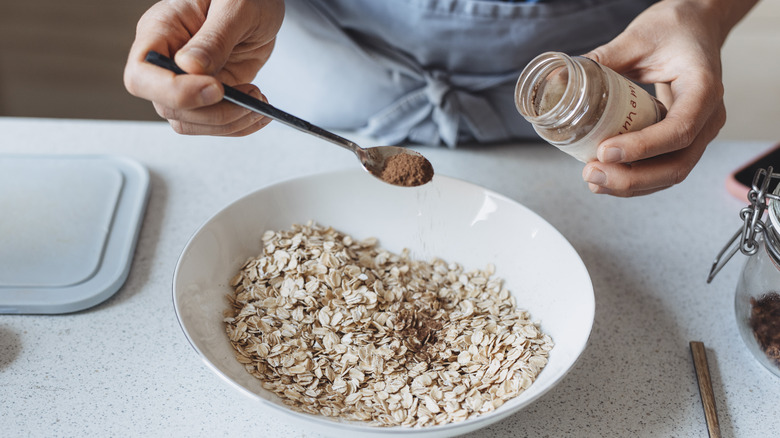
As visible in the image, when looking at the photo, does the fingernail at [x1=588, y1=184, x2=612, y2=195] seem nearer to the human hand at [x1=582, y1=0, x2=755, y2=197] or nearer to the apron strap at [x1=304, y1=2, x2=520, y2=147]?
the human hand at [x1=582, y1=0, x2=755, y2=197]

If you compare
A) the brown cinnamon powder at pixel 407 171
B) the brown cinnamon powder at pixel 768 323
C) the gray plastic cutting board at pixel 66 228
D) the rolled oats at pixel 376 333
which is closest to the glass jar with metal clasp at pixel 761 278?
the brown cinnamon powder at pixel 768 323

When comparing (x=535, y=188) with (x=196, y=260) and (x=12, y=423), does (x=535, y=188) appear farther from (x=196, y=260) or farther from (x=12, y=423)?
(x=12, y=423)

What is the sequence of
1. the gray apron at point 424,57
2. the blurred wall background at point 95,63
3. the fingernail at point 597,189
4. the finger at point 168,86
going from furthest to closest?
the blurred wall background at point 95,63 → the gray apron at point 424,57 → the fingernail at point 597,189 → the finger at point 168,86

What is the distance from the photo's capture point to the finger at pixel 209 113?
696mm

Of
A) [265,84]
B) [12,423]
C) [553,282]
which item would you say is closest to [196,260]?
[12,423]

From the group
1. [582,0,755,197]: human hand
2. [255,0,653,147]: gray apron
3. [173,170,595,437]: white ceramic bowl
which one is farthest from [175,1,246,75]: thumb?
[582,0,755,197]: human hand

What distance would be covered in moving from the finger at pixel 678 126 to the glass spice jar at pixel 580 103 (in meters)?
0.01

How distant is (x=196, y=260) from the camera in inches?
30.5

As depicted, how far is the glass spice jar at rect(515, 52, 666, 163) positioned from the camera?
2.17 ft

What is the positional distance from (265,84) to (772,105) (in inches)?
88.5

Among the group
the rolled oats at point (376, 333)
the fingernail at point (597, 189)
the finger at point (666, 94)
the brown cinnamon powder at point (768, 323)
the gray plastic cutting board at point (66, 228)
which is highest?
the finger at point (666, 94)

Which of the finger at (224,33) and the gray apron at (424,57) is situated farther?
the gray apron at (424,57)

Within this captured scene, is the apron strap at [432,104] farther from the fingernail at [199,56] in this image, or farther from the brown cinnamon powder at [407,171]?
the fingernail at [199,56]

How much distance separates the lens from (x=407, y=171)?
0.80m
